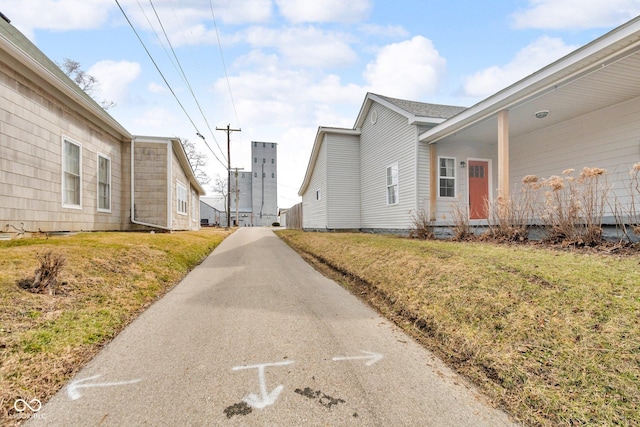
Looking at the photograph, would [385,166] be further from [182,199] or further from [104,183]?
[104,183]

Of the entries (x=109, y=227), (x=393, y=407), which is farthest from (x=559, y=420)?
(x=109, y=227)

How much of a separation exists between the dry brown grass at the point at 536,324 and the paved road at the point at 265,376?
0.26 metres

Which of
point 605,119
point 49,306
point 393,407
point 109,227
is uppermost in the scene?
point 605,119

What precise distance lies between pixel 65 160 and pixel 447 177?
1111 cm

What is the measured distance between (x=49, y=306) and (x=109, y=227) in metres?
7.82

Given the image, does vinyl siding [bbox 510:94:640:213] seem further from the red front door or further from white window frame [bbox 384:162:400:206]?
white window frame [bbox 384:162:400:206]

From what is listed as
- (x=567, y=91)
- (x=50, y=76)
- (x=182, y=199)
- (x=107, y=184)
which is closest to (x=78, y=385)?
(x=50, y=76)

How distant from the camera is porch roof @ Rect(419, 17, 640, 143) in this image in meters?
5.17

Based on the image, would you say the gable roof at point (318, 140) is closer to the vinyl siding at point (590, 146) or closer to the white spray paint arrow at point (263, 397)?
the vinyl siding at point (590, 146)

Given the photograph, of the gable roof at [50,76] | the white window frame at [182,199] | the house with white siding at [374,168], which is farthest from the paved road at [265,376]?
the white window frame at [182,199]

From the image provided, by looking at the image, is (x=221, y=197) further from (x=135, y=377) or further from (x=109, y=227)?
(x=135, y=377)

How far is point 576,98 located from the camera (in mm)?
7273

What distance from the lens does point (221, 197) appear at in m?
54.4

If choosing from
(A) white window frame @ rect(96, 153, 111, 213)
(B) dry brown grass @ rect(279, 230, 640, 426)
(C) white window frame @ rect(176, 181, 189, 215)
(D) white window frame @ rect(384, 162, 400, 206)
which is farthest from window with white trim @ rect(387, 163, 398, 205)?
(A) white window frame @ rect(96, 153, 111, 213)
